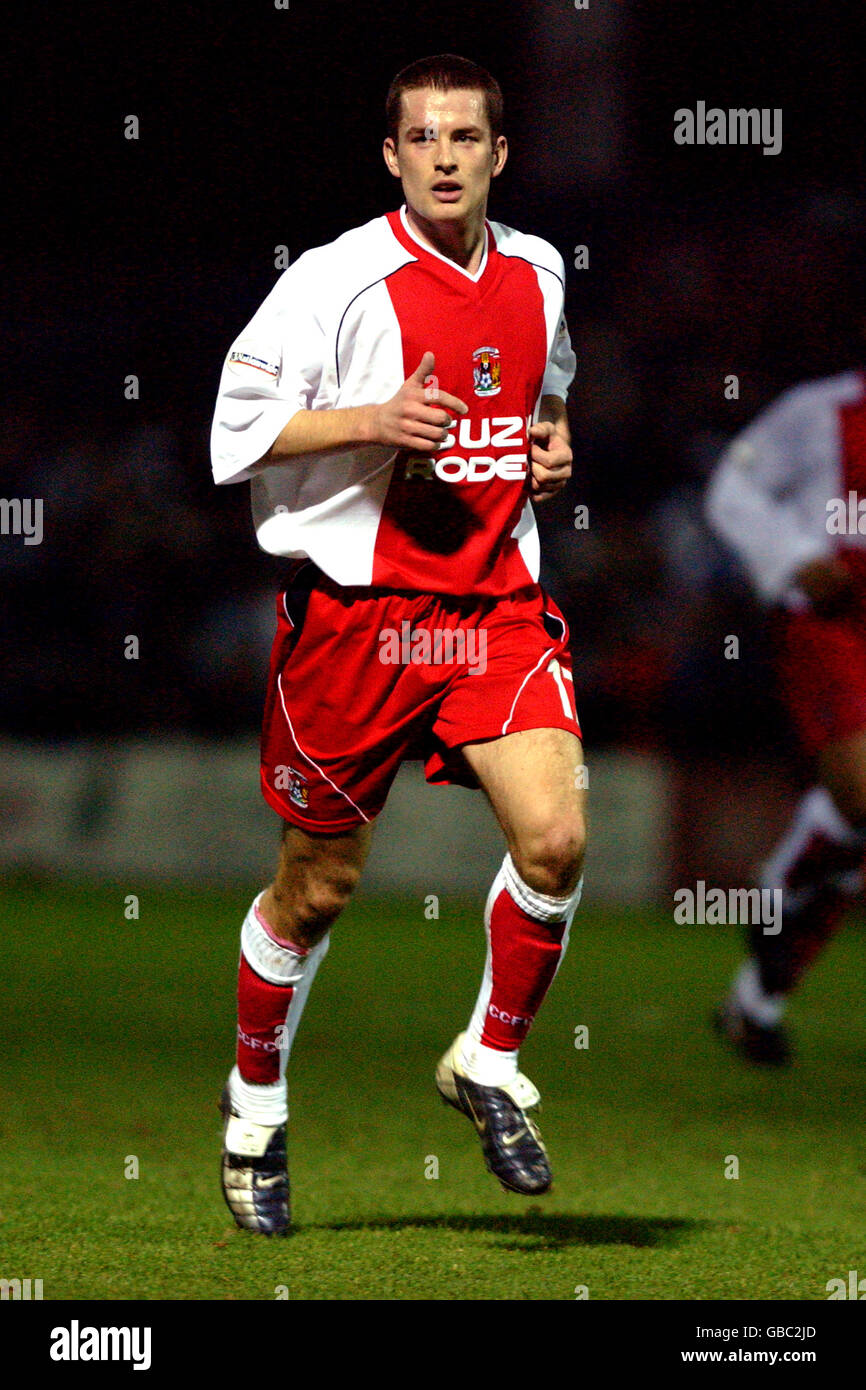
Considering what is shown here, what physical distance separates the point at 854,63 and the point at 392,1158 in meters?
9.51

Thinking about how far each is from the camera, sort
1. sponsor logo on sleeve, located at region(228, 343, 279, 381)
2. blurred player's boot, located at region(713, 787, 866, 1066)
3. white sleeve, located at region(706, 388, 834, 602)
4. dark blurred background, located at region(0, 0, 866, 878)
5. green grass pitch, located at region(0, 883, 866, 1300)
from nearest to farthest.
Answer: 1. green grass pitch, located at region(0, 883, 866, 1300)
2. sponsor logo on sleeve, located at region(228, 343, 279, 381)
3. white sleeve, located at region(706, 388, 834, 602)
4. blurred player's boot, located at region(713, 787, 866, 1066)
5. dark blurred background, located at region(0, 0, 866, 878)

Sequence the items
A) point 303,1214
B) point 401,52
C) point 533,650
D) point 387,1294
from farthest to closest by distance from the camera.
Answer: point 401,52
point 303,1214
point 533,650
point 387,1294

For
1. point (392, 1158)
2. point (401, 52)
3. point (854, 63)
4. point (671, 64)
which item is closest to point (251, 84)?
point (401, 52)

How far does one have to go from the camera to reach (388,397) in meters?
3.95

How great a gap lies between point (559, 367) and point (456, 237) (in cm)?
37

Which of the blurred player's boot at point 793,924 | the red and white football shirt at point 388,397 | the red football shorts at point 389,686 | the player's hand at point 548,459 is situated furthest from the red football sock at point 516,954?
the blurred player's boot at point 793,924

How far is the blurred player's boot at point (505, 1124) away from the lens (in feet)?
12.5

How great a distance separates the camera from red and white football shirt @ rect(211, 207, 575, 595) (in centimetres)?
389

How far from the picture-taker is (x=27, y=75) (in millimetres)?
12656

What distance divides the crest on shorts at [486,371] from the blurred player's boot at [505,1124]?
127cm

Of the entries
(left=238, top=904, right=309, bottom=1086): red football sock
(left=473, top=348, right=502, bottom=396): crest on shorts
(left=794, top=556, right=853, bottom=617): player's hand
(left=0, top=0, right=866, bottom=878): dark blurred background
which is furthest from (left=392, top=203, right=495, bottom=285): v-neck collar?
(left=0, top=0, right=866, bottom=878): dark blurred background

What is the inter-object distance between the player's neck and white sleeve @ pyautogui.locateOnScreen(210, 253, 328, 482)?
26 cm

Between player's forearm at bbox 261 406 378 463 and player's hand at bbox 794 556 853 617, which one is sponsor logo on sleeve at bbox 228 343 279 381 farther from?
player's hand at bbox 794 556 853 617

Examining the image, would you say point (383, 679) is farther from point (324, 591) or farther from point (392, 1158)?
point (392, 1158)
